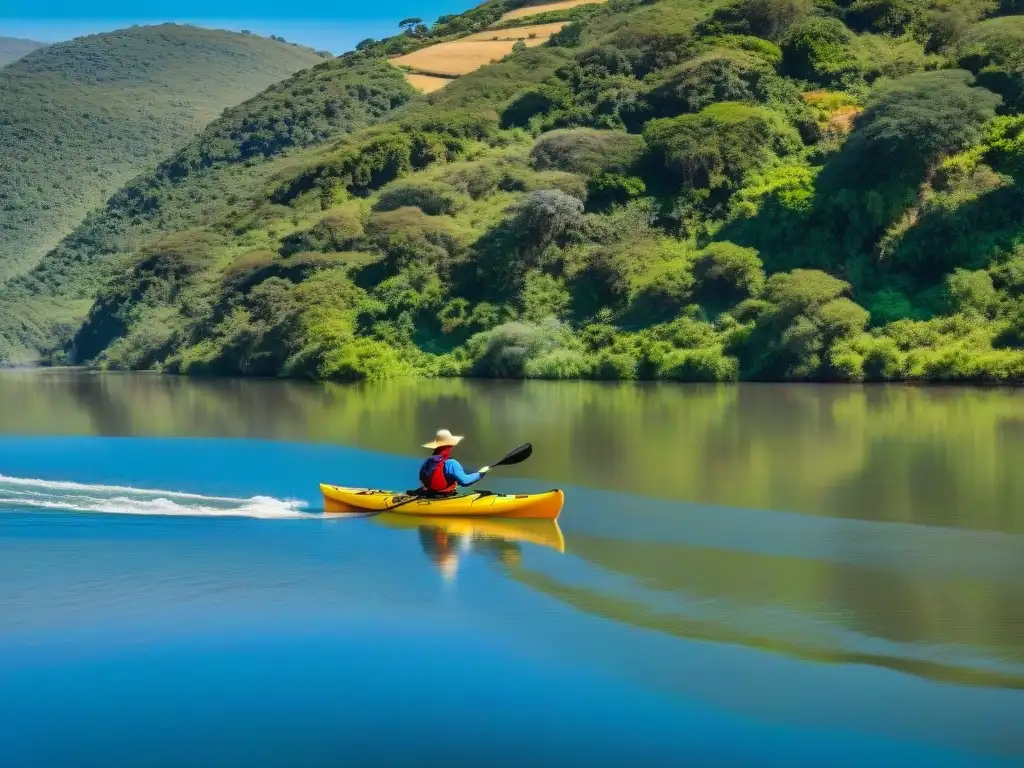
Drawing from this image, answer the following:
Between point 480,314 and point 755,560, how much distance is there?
51.3 metres

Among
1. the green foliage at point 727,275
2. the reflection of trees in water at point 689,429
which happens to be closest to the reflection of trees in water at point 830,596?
the reflection of trees in water at point 689,429

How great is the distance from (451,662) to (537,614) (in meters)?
1.94

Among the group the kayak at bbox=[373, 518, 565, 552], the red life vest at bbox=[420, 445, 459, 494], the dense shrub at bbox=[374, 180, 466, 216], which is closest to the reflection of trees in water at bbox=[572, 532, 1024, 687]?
the kayak at bbox=[373, 518, 565, 552]

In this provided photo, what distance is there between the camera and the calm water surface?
10.1m

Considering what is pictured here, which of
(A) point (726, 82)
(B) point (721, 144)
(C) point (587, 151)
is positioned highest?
(A) point (726, 82)

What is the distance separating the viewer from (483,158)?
82812 mm

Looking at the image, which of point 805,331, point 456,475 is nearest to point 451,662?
point 456,475

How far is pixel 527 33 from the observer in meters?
126

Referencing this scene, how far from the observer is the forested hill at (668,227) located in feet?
180

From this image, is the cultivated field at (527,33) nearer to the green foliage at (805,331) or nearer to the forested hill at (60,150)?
the forested hill at (60,150)

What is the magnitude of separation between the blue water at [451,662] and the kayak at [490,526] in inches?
15.2

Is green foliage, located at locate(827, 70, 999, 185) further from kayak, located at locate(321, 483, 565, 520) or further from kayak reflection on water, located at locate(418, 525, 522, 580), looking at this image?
kayak reflection on water, located at locate(418, 525, 522, 580)

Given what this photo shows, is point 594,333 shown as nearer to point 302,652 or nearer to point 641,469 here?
point 641,469

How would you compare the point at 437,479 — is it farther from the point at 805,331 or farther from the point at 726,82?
the point at 726,82
